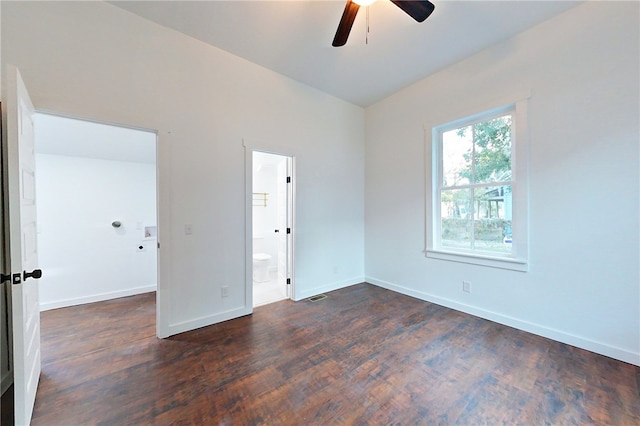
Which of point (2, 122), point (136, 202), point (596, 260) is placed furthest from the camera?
point (136, 202)

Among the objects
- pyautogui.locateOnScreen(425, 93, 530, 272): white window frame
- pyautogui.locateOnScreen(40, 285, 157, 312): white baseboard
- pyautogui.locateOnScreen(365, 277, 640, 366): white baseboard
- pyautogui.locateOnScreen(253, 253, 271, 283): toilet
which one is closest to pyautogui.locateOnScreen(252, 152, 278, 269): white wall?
pyautogui.locateOnScreen(253, 253, 271, 283): toilet

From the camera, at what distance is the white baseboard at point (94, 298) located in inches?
120

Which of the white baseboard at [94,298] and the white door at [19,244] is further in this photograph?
the white baseboard at [94,298]

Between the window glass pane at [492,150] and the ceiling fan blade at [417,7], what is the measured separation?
1.60 m

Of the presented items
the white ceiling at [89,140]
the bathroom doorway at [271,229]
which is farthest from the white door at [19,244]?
the bathroom doorway at [271,229]

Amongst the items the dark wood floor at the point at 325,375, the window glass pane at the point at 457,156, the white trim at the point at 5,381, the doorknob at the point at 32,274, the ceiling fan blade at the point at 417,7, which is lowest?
the dark wood floor at the point at 325,375

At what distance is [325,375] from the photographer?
1851 millimetres

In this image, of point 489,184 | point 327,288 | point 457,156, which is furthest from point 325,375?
point 457,156

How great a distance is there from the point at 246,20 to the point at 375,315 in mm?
3305

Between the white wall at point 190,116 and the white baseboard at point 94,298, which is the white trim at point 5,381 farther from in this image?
the white baseboard at point 94,298

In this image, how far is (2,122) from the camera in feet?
5.07

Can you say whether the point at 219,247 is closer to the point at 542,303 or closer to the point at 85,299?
the point at 85,299

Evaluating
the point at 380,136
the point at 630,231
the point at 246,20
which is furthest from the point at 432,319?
the point at 246,20

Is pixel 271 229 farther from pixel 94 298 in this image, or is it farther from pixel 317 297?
pixel 94 298
